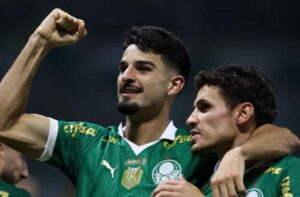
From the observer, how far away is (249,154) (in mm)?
3424

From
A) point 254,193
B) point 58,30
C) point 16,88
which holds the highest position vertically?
point 58,30

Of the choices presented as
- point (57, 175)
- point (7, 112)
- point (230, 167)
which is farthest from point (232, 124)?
point (57, 175)

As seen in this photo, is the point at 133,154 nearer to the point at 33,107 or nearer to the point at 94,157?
the point at 94,157

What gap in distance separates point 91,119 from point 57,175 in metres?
0.72

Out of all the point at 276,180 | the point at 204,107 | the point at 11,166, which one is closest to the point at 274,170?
the point at 276,180

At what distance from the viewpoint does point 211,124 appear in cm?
360

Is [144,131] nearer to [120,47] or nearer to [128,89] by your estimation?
[128,89]

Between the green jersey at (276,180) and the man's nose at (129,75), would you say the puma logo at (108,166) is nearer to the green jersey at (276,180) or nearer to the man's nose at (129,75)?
the man's nose at (129,75)

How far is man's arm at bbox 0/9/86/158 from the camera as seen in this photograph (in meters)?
3.74

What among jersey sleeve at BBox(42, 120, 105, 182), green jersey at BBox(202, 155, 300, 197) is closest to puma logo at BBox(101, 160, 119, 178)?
jersey sleeve at BBox(42, 120, 105, 182)

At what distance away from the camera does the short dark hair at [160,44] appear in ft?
13.3

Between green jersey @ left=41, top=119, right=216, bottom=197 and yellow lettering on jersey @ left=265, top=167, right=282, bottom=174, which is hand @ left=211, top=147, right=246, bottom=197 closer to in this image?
yellow lettering on jersey @ left=265, top=167, right=282, bottom=174

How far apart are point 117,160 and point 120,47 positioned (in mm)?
4975

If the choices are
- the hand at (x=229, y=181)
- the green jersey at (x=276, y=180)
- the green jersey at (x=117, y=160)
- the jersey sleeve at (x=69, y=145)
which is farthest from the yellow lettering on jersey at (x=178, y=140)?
the hand at (x=229, y=181)
